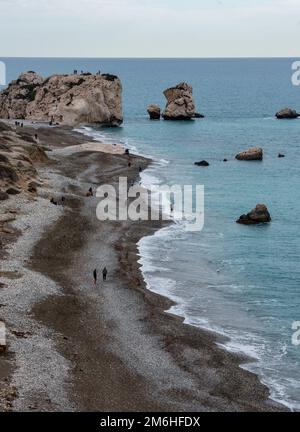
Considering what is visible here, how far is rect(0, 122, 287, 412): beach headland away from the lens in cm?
3481

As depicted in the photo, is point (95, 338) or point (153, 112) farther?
point (153, 112)

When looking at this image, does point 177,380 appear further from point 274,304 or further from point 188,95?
point 188,95

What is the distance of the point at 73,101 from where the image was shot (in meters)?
150

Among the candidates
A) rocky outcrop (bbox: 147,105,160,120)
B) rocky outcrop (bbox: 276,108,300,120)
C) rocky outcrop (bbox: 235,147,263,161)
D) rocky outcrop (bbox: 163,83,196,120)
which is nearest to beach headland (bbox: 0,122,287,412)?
rocky outcrop (bbox: 235,147,263,161)

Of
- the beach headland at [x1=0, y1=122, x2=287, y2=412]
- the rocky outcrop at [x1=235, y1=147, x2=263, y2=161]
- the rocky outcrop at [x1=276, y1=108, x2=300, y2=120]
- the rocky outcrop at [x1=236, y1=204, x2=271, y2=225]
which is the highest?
the rocky outcrop at [x1=276, y1=108, x2=300, y2=120]

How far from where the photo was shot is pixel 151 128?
15488 centimetres

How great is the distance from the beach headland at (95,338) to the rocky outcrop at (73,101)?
275ft

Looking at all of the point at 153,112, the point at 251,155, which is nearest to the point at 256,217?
the point at 251,155

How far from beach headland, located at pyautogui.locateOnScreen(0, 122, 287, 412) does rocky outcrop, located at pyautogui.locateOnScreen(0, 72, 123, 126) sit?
8387 centimetres

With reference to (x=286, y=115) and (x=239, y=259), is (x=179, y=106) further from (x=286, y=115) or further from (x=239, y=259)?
(x=239, y=259)

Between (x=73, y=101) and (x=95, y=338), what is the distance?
4414 inches

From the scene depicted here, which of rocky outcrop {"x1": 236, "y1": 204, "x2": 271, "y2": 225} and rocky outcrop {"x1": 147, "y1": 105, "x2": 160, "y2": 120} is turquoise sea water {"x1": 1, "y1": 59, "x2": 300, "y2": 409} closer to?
rocky outcrop {"x1": 236, "y1": 204, "x2": 271, "y2": 225}

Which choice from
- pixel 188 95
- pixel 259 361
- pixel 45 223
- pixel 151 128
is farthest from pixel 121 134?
pixel 259 361

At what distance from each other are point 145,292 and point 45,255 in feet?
33.2
